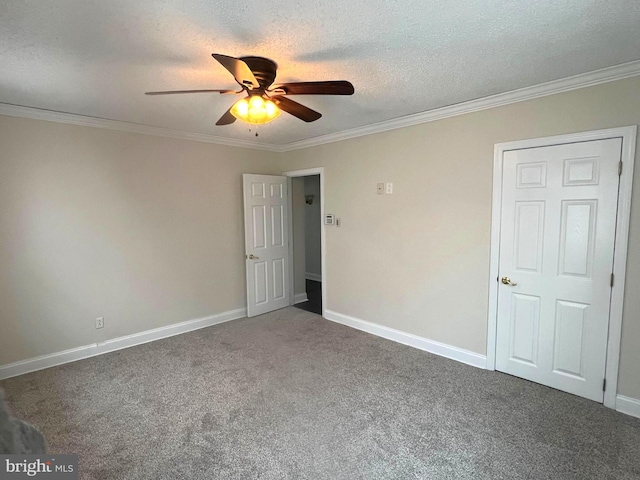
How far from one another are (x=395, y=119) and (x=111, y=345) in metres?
3.99

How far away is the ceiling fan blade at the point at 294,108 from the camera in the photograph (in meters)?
2.17

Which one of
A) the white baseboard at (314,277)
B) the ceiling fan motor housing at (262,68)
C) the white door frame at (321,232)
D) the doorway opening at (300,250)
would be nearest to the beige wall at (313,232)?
the white baseboard at (314,277)

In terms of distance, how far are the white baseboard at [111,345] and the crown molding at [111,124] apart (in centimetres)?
231

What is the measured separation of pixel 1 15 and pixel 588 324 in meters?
4.17

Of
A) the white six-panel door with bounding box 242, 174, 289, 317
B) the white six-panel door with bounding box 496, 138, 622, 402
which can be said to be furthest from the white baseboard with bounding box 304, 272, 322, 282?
the white six-panel door with bounding box 496, 138, 622, 402

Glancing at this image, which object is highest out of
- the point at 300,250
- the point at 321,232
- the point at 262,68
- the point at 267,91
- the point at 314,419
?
the point at 262,68

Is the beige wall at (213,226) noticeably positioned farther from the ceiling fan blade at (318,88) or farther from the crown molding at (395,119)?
the ceiling fan blade at (318,88)

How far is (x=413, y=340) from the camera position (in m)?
3.59

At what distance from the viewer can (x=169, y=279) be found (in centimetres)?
396

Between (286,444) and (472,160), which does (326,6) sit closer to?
(472,160)

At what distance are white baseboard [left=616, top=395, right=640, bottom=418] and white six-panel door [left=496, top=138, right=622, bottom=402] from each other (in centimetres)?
11

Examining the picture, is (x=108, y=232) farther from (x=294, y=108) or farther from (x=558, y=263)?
(x=558, y=263)

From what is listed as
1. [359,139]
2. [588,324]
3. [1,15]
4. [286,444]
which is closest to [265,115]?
[1,15]

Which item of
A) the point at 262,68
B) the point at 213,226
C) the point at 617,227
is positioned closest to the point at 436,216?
the point at 617,227
